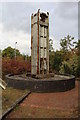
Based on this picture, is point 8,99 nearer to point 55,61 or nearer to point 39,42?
point 39,42

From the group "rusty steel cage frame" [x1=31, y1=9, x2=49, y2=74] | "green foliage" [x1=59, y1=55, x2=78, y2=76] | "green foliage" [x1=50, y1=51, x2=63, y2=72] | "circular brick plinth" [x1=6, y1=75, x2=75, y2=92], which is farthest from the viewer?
"green foliage" [x1=50, y1=51, x2=63, y2=72]

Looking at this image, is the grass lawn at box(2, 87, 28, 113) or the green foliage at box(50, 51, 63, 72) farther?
the green foliage at box(50, 51, 63, 72)

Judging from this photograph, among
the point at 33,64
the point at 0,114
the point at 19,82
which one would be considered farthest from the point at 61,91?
the point at 0,114

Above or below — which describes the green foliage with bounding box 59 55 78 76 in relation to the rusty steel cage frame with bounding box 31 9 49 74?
below

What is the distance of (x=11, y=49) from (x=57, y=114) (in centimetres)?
4535

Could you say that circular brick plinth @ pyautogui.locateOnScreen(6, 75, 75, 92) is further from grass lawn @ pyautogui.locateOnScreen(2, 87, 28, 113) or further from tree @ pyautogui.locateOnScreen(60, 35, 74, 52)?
tree @ pyautogui.locateOnScreen(60, 35, 74, 52)

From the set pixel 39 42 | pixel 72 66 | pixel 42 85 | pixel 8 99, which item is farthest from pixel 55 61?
pixel 8 99

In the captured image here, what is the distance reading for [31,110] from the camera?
5207mm

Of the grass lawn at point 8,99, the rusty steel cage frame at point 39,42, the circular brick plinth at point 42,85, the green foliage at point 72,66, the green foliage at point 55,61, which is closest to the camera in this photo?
the grass lawn at point 8,99

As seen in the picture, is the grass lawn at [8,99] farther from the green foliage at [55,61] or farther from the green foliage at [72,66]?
the green foliage at [55,61]

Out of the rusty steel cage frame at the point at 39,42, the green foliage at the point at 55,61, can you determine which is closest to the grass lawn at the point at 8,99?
the rusty steel cage frame at the point at 39,42

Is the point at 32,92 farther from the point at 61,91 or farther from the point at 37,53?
the point at 37,53

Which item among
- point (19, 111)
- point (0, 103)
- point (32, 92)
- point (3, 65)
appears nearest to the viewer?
point (19, 111)

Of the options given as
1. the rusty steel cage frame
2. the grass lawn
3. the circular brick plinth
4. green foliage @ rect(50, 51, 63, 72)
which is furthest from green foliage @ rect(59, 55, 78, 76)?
the grass lawn
